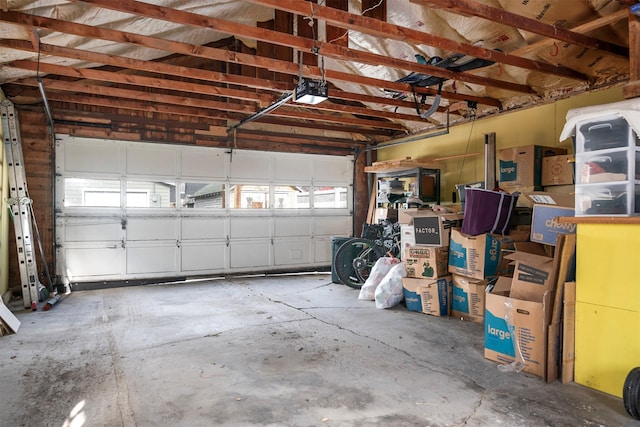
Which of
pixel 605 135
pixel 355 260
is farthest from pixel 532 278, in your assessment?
pixel 355 260

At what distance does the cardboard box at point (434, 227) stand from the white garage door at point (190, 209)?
3.36 m

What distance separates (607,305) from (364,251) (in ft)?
12.4

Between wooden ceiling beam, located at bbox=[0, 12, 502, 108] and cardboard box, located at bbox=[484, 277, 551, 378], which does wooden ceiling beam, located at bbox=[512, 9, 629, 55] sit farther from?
cardboard box, located at bbox=[484, 277, 551, 378]

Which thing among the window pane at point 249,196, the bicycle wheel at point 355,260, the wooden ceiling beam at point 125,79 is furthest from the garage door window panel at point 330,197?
the wooden ceiling beam at point 125,79

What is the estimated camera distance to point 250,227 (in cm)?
717

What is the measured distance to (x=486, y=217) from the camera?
13.5 feet

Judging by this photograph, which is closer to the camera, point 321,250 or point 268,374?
point 268,374

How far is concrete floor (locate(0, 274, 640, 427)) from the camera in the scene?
7.38ft

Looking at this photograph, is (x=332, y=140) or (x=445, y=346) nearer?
(x=445, y=346)

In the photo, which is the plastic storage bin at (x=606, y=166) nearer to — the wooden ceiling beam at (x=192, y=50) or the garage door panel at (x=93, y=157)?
the wooden ceiling beam at (x=192, y=50)

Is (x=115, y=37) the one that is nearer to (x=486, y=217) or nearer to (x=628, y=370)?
(x=486, y=217)

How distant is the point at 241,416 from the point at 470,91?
4581 millimetres

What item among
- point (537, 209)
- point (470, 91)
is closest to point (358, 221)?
point (470, 91)

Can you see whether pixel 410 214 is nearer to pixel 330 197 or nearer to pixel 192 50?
pixel 192 50
